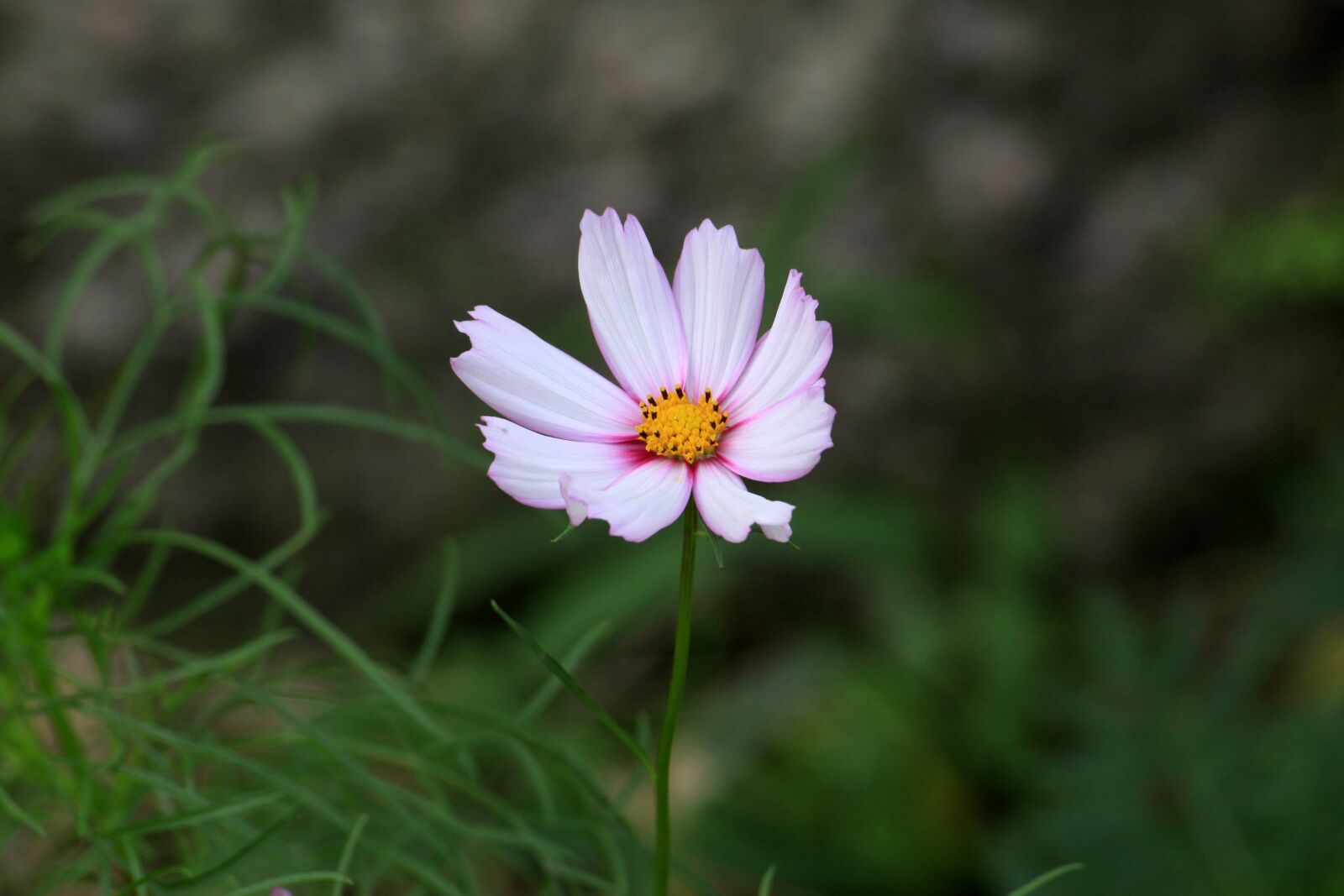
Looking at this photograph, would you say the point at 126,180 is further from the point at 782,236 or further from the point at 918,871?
the point at 918,871

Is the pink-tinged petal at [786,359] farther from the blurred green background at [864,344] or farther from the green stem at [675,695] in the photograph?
→ the blurred green background at [864,344]

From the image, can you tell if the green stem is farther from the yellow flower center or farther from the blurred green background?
the blurred green background

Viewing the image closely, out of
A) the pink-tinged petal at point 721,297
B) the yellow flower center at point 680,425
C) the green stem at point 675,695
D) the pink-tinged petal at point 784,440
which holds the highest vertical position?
the pink-tinged petal at point 721,297

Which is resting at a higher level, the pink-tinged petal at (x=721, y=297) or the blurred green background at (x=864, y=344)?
the blurred green background at (x=864, y=344)

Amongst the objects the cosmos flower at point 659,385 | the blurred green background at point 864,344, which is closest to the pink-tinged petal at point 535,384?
the cosmos flower at point 659,385

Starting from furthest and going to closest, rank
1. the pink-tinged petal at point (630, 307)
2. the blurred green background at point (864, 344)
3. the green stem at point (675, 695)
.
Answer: the blurred green background at point (864, 344) < the pink-tinged petal at point (630, 307) < the green stem at point (675, 695)

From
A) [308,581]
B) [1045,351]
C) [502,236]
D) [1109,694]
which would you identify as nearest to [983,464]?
[1045,351]

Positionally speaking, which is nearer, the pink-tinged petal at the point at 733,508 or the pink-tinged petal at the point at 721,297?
the pink-tinged petal at the point at 733,508
